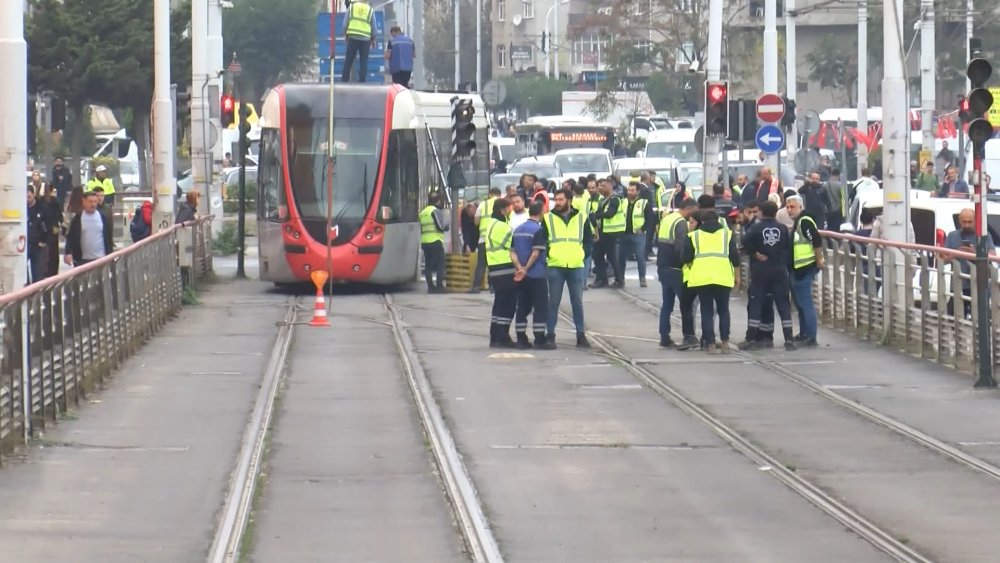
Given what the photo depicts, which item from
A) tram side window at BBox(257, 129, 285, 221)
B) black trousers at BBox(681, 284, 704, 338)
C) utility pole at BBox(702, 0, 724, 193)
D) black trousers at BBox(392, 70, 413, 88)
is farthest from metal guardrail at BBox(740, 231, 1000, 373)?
black trousers at BBox(392, 70, 413, 88)

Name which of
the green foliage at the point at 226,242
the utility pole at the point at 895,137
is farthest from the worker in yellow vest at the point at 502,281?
the green foliage at the point at 226,242

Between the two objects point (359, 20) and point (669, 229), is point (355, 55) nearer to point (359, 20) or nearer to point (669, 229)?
point (359, 20)

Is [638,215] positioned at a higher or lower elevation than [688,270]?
higher

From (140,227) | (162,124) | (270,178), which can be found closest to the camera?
(162,124)

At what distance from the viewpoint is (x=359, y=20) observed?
31.3 metres

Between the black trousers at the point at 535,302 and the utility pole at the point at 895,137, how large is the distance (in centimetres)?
420

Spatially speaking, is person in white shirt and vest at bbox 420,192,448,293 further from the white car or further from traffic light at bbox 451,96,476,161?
the white car

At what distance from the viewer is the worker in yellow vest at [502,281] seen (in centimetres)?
1988

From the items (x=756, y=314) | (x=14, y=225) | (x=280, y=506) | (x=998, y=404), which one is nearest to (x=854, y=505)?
(x=280, y=506)

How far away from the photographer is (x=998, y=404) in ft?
50.3

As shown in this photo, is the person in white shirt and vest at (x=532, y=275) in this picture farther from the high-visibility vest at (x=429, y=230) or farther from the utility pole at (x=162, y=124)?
the utility pole at (x=162, y=124)

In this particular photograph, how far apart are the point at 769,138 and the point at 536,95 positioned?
70.7 metres

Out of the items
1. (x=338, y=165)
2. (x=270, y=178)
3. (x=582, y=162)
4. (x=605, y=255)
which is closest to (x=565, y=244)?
(x=338, y=165)

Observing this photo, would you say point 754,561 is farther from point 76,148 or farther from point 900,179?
point 76,148
